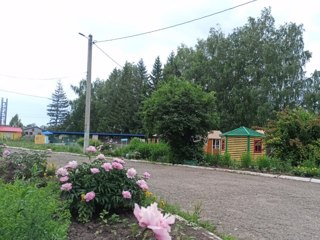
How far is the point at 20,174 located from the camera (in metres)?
6.55

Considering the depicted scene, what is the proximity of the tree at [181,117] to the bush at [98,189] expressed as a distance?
1013 centimetres

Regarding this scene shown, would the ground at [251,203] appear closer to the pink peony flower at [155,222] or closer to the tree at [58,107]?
the pink peony flower at [155,222]

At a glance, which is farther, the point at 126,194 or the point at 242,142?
the point at 242,142

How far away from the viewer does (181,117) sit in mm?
15031

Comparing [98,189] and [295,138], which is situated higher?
[295,138]

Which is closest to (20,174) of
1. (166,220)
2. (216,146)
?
(166,220)

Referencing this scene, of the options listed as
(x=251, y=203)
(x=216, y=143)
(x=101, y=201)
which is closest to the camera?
(x=101, y=201)

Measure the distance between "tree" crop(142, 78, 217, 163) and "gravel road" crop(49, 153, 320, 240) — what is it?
4.50 metres

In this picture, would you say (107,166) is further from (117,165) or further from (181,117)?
(181,117)

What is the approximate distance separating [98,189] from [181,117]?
34.8ft

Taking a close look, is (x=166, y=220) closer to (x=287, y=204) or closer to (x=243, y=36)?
(x=287, y=204)

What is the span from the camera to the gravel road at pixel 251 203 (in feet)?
16.8

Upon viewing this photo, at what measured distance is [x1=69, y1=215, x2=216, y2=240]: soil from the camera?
12.8ft

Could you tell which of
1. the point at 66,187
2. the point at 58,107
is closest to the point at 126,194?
the point at 66,187
